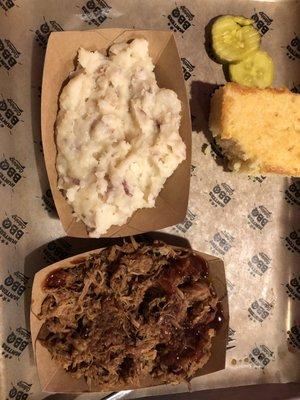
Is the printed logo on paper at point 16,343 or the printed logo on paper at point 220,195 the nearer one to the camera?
the printed logo on paper at point 16,343

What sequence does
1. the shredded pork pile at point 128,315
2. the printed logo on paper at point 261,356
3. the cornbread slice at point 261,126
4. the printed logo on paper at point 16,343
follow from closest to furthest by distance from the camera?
1. the shredded pork pile at point 128,315
2. the cornbread slice at point 261,126
3. the printed logo on paper at point 16,343
4. the printed logo on paper at point 261,356

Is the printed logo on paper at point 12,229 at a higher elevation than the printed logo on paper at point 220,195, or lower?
higher

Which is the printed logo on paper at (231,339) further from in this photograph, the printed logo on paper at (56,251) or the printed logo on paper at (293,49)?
the printed logo on paper at (293,49)

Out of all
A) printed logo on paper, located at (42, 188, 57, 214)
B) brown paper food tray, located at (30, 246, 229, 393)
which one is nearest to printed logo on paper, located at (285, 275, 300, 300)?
brown paper food tray, located at (30, 246, 229, 393)

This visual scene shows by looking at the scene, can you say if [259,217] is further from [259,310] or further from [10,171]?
[10,171]

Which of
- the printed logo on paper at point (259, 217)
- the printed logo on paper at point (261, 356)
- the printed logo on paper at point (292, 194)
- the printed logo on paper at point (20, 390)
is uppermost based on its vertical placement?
A: the printed logo on paper at point (20, 390)

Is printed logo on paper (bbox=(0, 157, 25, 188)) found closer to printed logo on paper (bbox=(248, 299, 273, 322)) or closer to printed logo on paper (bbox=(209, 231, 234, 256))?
printed logo on paper (bbox=(209, 231, 234, 256))

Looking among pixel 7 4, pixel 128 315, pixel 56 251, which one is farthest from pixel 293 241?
pixel 7 4

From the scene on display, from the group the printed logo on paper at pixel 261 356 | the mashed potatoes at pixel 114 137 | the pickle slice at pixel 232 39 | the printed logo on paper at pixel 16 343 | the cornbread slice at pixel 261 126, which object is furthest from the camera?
the printed logo on paper at pixel 261 356

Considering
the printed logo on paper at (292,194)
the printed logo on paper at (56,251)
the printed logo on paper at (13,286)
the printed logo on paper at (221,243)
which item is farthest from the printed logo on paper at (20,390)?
the printed logo on paper at (292,194)
